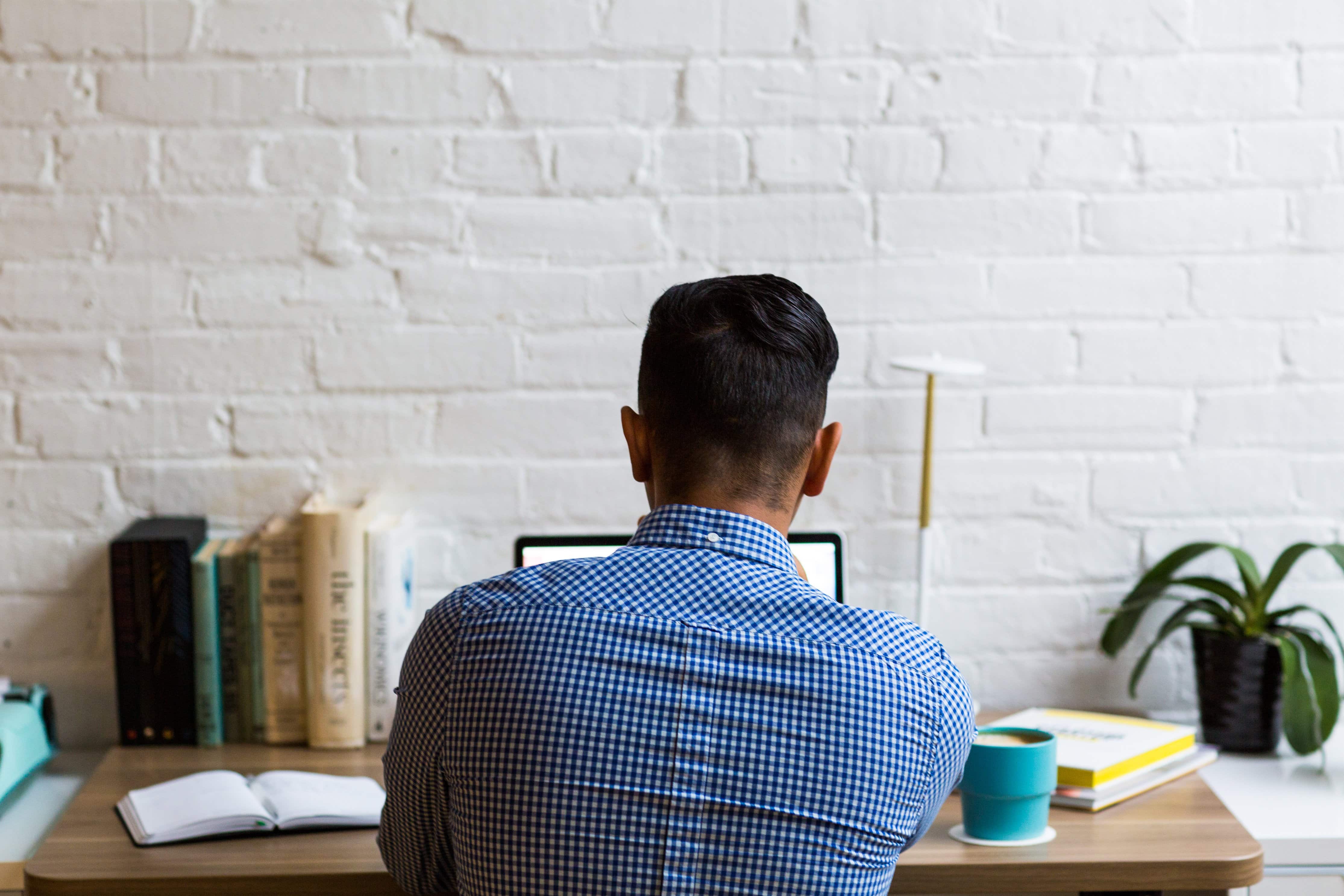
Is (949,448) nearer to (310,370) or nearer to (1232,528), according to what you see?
(1232,528)

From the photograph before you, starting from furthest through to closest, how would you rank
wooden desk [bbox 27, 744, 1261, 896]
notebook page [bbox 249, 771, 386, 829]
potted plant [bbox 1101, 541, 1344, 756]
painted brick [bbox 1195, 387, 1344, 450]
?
1. painted brick [bbox 1195, 387, 1344, 450]
2. potted plant [bbox 1101, 541, 1344, 756]
3. notebook page [bbox 249, 771, 386, 829]
4. wooden desk [bbox 27, 744, 1261, 896]

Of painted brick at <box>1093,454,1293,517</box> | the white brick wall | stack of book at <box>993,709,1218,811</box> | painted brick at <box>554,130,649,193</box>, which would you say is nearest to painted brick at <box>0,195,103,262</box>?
the white brick wall

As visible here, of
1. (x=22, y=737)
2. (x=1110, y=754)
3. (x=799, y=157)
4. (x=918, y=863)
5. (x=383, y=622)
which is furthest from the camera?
(x=799, y=157)

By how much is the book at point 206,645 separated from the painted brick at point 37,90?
0.66m

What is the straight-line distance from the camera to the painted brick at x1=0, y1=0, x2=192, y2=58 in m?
1.70

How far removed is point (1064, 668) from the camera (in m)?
1.84

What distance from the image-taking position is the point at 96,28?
170cm

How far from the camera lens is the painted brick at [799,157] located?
1.75 metres

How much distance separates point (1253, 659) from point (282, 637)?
4.35 ft

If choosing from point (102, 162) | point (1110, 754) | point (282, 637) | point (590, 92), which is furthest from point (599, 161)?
point (1110, 754)

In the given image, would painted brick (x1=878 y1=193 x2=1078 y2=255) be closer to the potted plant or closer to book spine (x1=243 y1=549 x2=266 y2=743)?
the potted plant

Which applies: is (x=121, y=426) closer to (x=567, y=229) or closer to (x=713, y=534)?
(x=567, y=229)

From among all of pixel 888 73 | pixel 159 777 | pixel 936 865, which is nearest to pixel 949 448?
pixel 888 73

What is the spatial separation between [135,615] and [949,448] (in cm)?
117
